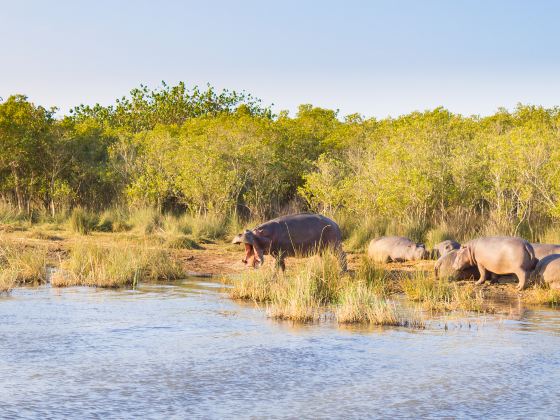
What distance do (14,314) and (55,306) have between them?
694 mm

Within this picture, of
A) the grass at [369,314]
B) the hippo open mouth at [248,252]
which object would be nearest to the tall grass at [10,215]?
the hippo open mouth at [248,252]

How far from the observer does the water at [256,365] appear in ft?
19.8

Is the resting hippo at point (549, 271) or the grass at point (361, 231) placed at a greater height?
the grass at point (361, 231)

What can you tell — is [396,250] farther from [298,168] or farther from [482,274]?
[298,168]

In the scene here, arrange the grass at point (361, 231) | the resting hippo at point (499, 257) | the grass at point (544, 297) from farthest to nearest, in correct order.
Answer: the grass at point (361, 231) < the resting hippo at point (499, 257) < the grass at point (544, 297)

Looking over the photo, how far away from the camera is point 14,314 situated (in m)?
9.86

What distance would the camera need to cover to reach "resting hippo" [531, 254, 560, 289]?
12.0 m

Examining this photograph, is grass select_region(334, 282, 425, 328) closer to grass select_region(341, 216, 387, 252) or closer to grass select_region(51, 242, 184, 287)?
grass select_region(51, 242, 184, 287)

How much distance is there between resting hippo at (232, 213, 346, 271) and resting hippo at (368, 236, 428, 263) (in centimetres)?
234

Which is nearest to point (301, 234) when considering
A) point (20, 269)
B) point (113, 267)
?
point (113, 267)

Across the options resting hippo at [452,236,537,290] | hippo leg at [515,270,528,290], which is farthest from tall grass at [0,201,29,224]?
hippo leg at [515,270,528,290]

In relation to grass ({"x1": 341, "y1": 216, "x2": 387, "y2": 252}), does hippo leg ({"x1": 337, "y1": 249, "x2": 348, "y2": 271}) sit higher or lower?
lower

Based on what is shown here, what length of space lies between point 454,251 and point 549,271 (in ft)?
6.74

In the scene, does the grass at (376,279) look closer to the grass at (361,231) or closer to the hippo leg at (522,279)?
the hippo leg at (522,279)
